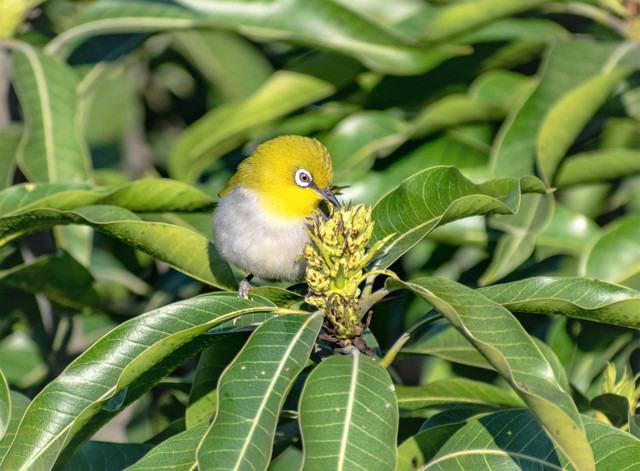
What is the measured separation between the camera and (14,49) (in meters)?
4.05

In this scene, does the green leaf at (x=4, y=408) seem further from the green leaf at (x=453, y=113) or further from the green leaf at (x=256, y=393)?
the green leaf at (x=453, y=113)

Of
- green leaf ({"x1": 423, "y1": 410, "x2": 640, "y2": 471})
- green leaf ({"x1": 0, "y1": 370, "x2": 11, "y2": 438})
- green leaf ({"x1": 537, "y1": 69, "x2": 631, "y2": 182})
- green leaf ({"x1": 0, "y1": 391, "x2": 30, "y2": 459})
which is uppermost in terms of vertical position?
green leaf ({"x1": 537, "y1": 69, "x2": 631, "y2": 182})

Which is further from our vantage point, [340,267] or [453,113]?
[453,113]

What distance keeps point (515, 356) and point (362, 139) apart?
7.45ft

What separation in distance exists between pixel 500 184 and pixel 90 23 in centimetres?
283

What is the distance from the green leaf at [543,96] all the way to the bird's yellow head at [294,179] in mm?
777

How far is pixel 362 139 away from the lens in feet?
13.1

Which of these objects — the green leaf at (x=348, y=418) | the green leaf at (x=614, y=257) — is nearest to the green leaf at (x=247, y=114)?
the green leaf at (x=614, y=257)

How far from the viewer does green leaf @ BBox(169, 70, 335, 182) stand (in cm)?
409

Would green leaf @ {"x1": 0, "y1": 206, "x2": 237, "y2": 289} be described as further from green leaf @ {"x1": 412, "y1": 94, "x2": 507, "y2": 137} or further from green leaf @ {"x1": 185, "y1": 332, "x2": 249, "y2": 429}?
green leaf @ {"x1": 412, "y1": 94, "x2": 507, "y2": 137}

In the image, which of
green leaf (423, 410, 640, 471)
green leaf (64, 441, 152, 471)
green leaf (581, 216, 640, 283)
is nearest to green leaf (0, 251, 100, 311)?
green leaf (64, 441, 152, 471)

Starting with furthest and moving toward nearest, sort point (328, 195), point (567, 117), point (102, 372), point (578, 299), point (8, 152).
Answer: point (8, 152), point (328, 195), point (567, 117), point (578, 299), point (102, 372)

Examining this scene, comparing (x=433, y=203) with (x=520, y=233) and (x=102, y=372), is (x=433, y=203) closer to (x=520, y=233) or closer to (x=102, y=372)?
(x=520, y=233)

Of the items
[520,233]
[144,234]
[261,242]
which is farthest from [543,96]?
[144,234]
